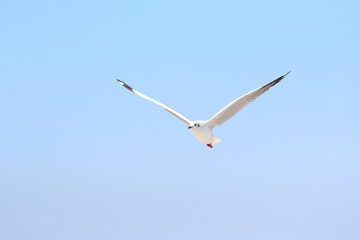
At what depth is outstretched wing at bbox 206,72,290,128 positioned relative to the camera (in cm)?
1259

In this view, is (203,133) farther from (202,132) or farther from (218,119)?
(218,119)

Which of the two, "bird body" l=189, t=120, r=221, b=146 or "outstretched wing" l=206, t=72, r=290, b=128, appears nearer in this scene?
"outstretched wing" l=206, t=72, r=290, b=128

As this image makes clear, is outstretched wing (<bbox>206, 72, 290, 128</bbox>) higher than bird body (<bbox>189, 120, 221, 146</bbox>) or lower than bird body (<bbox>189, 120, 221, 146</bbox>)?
higher

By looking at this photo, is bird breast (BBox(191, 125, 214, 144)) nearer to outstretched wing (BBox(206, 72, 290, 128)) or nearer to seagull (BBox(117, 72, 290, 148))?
seagull (BBox(117, 72, 290, 148))

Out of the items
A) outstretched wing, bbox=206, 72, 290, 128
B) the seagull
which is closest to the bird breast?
the seagull

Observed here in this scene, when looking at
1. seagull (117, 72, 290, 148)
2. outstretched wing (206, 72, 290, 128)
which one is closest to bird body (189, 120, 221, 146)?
seagull (117, 72, 290, 148)

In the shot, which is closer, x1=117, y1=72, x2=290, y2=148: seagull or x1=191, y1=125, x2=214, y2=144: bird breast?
x1=117, y1=72, x2=290, y2=148: seagull

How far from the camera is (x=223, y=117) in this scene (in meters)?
13.3

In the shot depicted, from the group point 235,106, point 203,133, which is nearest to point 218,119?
point 203,133

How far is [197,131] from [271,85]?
7.47 feet

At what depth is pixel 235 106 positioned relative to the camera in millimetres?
13000

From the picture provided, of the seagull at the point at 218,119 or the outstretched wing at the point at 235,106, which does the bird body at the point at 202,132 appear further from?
the outstretched wing at the point at 235,106

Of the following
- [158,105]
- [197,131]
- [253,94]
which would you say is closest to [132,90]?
[158,105]

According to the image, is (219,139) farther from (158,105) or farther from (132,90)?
(132,90)
